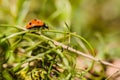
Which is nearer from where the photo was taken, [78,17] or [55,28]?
[55,28]

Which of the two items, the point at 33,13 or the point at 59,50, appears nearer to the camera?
the point at 59,50

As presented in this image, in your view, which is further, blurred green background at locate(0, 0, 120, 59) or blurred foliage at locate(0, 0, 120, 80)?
blurred green background at locate(0, 0, 120, 59)

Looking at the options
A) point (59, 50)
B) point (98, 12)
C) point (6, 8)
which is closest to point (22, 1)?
point (6, 8)

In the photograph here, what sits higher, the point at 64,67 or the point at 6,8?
the point at 6,8

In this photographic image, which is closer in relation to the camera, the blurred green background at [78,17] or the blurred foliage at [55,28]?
the blurred foliage at [55,28]

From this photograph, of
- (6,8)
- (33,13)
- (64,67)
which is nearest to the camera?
(64,67)

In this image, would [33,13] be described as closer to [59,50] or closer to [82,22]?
[82,22]
